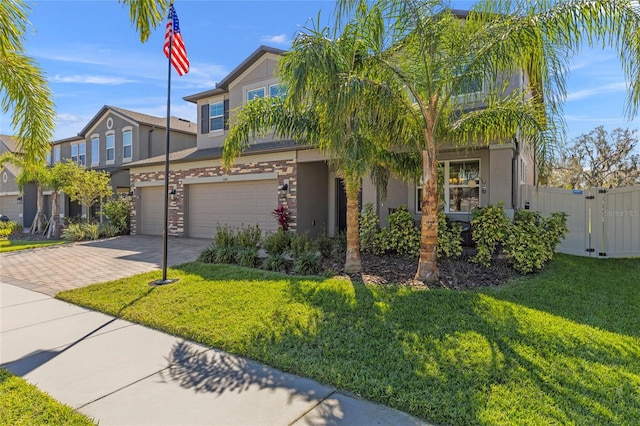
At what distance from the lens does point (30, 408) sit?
10.5 feet

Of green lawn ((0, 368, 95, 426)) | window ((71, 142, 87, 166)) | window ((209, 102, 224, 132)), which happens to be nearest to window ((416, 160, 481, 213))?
green lawn ((0, 368, 95, 426))

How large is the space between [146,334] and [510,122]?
7317 mm

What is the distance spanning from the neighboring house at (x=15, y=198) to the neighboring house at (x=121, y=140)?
4691 mm

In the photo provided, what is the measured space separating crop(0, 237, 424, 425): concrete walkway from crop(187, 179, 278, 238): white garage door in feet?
26.7

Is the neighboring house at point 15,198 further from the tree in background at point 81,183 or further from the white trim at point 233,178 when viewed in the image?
the white trim at point 233,178

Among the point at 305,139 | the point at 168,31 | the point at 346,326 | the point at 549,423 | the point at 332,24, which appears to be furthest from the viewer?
the point at 305,139

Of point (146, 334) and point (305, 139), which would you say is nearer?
point (146, 334)

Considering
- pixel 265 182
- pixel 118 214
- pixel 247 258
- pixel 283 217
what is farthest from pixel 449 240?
pixel 118 214

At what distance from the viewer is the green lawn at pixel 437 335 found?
10.4ft

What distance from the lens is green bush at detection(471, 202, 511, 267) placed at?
8125 mm

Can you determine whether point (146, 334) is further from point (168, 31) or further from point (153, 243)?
point (153, 243)

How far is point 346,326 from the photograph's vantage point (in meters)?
4.85

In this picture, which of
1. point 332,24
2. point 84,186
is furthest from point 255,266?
point 84,186

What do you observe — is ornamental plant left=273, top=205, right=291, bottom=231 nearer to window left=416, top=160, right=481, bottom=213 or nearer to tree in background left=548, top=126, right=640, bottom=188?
window left=416, top=160, right=481, bottom=213
